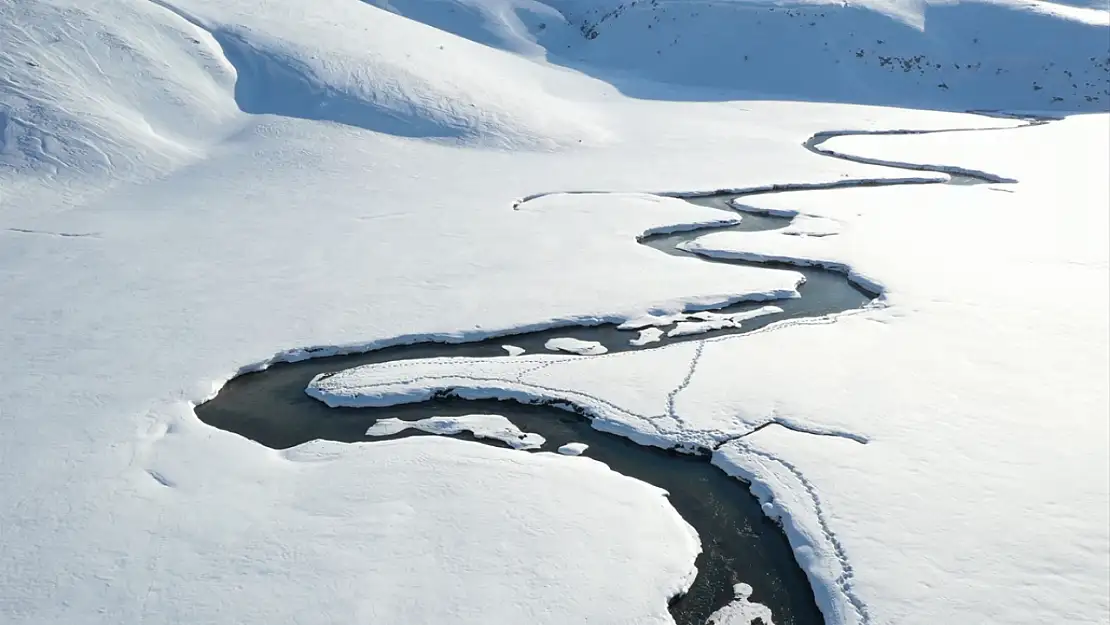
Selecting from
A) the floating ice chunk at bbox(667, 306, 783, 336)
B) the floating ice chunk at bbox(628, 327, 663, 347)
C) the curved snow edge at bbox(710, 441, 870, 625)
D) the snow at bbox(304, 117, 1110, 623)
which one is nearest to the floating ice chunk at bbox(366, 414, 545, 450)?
the snow at bbox(304, 117, 1110, 623)

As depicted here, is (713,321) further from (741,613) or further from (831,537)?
(741,613)

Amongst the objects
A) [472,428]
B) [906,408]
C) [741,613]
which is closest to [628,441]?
[472,428]

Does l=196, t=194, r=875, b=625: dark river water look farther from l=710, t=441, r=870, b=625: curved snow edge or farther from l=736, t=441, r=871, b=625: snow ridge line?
l=736, t=441, r=871, b=625: snow ridge line

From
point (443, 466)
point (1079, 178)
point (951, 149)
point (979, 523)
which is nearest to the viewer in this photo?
point (979, 523)

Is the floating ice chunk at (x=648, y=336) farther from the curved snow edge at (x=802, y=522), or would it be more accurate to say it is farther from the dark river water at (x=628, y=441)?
the curved snow edge at (x=802, y=522)

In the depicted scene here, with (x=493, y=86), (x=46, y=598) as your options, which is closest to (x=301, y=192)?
(x=493, y=86)

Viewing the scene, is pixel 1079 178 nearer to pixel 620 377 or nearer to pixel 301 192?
pixel 620 377

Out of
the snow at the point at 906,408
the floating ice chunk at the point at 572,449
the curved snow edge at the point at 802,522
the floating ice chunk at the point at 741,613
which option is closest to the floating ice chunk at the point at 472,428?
the floating ice chunk at the point at 572,449

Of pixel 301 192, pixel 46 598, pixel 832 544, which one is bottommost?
pixel 301 192
